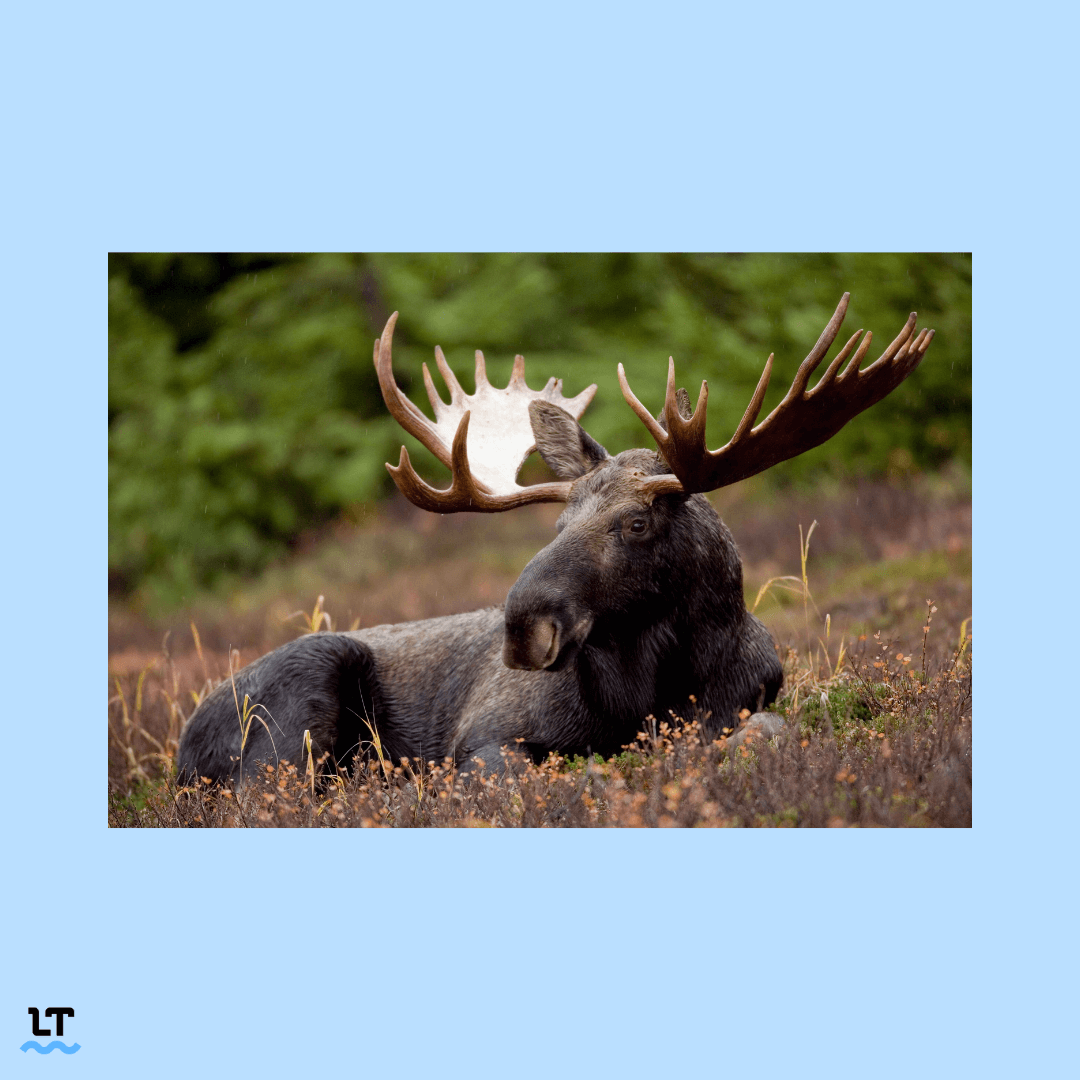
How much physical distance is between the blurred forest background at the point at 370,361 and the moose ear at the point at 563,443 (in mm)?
2397

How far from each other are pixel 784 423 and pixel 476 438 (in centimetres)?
188

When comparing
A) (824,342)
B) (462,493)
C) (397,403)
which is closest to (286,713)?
(462,493)

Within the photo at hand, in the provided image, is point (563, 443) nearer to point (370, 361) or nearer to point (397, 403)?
point (397, 403)

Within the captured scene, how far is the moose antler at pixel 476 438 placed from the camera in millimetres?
5074

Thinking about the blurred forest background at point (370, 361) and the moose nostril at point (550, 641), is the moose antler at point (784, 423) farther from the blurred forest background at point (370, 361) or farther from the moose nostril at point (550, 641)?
the blurred forest background at point (370, 361)

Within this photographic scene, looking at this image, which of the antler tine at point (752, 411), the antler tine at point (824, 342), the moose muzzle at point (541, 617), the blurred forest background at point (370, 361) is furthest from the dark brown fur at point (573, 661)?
the blurred forest background at point (370, 361)

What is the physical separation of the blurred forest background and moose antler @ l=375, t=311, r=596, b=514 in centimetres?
187

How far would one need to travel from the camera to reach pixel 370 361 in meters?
11.5

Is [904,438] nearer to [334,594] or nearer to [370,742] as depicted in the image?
[334,594]

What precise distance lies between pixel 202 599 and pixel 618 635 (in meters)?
7.91

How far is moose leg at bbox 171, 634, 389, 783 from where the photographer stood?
5.38 meters

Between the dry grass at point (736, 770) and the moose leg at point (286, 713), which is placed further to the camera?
the moose leg at point (286, 713)

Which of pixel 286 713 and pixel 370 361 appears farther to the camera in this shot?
pixel 370 361
